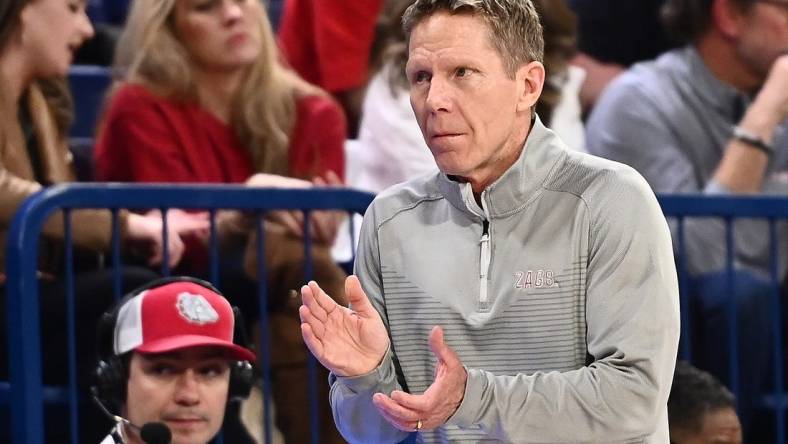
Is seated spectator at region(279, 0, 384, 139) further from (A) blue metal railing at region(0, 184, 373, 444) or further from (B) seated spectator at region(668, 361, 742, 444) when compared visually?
(B) seated spectator at region(668, 361, 742, 444)

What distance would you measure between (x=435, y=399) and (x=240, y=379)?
121 cm

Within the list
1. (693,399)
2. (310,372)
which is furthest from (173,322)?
(693,399)

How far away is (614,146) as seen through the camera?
16.6 feet

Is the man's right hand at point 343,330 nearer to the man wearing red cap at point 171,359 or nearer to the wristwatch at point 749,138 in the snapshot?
the man wearing red cap at point 171,359

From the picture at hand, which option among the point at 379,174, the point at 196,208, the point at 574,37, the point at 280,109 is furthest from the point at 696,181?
the point at 196,208

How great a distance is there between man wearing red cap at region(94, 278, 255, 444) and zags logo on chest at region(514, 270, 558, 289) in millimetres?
1048

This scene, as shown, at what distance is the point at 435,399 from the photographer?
245 cm

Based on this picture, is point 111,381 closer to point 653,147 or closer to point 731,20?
point 653,147

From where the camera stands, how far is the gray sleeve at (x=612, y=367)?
2516 mm

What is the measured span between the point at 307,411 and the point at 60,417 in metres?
0.64

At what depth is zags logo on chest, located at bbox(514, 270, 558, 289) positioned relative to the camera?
8.64 ft

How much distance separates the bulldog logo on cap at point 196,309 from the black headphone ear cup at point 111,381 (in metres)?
0.18

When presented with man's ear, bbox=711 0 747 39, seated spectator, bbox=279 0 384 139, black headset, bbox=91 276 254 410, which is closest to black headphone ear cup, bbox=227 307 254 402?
black headset, bbox=91 276 254 410

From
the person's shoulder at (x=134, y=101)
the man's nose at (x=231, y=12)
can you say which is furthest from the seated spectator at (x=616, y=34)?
the person's shoulder at (x=134, y=101)
